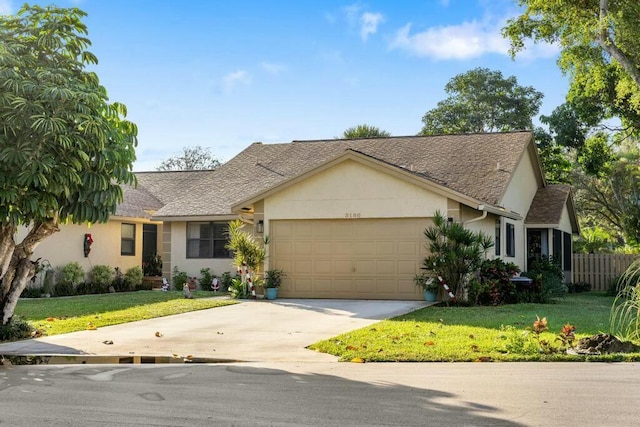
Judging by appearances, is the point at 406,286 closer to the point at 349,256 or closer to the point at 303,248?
the point at 349,256

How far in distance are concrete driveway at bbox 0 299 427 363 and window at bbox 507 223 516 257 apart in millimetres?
6104

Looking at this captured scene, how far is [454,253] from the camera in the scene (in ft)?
61.9

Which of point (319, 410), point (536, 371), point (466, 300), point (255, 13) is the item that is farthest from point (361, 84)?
point (319, 410)

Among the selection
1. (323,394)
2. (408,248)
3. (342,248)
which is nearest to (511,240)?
(408,248)

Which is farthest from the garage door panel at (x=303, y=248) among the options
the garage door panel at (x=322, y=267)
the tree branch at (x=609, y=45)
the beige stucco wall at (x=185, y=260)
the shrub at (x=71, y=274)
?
the tree branch at (x=609, y=45)

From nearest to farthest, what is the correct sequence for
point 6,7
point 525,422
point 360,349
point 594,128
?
1. point 525,422
2. point 360,349
3. point 6,7
4. point 594,128

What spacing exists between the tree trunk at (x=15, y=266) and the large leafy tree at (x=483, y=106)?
38.4 meters

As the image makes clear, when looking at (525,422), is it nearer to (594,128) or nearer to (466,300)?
(466,300)

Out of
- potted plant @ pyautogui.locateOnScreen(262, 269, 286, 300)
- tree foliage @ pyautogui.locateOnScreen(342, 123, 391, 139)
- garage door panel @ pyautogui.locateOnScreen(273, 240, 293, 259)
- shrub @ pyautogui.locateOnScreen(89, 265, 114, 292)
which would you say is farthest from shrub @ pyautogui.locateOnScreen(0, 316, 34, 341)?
tree foliage @ pyautogui.locateOnScreen(342, 123, 391, 139)

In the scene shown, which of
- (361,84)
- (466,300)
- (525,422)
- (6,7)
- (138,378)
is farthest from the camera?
(361,84)

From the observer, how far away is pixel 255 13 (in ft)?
62.6

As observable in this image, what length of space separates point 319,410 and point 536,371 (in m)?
3.42

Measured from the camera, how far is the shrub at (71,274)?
79.6 ft

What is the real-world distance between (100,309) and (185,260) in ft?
25.2
